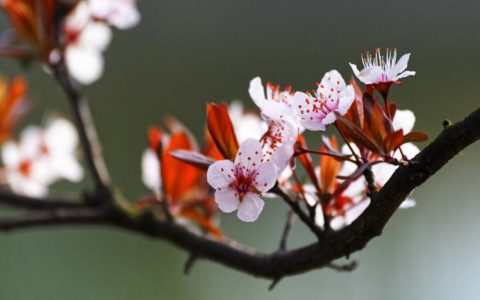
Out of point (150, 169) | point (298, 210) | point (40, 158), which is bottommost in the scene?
point (40, 158)

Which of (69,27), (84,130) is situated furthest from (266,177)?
(69,27)

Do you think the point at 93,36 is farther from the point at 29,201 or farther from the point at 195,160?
the point at 195,160

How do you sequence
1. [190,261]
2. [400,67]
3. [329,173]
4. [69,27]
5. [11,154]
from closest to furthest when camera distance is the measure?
[400,67]
[329,173]
[190,261]
[69,27]
[11,154]

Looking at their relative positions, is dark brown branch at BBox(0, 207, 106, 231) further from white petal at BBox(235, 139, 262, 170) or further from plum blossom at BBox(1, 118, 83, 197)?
white petal at BBox(235, 139, 262, 170)

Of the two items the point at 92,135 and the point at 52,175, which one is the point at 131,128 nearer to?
the point at 52,175

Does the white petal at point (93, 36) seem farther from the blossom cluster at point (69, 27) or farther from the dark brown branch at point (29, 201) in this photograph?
the dark brown branch at point (29, 201)

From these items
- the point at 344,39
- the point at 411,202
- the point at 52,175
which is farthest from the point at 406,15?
the point at 411,202
